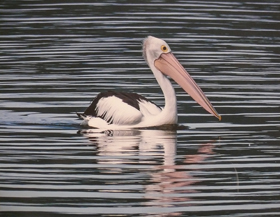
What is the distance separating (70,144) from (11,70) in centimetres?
450

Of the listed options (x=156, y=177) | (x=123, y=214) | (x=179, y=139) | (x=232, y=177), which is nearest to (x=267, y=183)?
(x=232, y=177)

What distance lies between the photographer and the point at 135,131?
1084cm

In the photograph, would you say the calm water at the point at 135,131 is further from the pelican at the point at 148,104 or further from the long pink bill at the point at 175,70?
the long pink bill at the point at 175,70

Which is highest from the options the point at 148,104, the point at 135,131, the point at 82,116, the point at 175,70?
the point at 175,70

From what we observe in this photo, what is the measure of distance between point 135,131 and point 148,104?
392 mm

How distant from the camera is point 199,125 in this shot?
439 inches

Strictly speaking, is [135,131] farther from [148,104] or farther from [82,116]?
[82,116]

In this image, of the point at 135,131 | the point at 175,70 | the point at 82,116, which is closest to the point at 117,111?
the point at 135,131

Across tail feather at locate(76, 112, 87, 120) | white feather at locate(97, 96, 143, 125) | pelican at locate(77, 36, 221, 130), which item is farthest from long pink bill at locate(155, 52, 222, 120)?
tail feather at locate(76, 112, 87, 120)

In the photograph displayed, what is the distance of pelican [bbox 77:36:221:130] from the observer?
10.8 metres

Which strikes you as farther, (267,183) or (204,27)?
(204,27)

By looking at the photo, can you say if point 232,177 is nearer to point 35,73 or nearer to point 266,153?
point 266,153

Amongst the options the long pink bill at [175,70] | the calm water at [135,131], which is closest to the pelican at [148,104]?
the long pink bill at [175,70]

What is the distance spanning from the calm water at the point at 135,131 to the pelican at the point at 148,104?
0.51 ft
